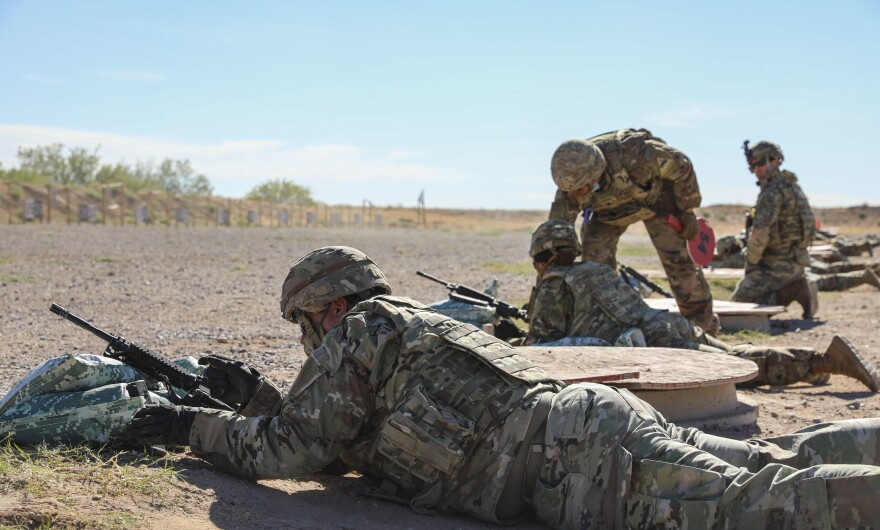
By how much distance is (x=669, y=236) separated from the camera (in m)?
9.23

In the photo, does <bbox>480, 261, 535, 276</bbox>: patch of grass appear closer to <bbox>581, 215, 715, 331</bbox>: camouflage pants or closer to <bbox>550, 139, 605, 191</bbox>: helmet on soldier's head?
<bbox>581, 215, 715, 331</bbox>: camouflage pants

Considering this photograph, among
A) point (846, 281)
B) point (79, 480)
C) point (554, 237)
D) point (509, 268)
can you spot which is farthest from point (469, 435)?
point (509, 268)

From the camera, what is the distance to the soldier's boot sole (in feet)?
22.6

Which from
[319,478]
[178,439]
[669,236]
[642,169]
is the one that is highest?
[642,169]

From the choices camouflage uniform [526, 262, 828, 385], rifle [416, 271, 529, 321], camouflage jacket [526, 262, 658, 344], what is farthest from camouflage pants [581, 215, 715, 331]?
camouflage jacket [526, 262, 658, 344]

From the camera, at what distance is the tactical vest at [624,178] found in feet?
28.3

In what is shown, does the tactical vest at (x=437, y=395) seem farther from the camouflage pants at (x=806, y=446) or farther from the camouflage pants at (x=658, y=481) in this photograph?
the camouflage pants at (x=806, y=446)

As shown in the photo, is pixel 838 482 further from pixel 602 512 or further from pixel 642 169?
pixel 642 169

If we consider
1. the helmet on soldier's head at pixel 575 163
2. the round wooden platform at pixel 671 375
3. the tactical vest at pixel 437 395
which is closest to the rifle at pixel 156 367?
the tactical vest at pixel 437 395

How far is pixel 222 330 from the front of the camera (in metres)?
9.26

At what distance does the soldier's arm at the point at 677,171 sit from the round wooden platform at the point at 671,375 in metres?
2.83

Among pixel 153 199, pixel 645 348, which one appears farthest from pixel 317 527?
pixel 153 199

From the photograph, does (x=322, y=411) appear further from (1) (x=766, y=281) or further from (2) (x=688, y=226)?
(1) (x=766, y=281)

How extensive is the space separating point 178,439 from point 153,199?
192 feet
